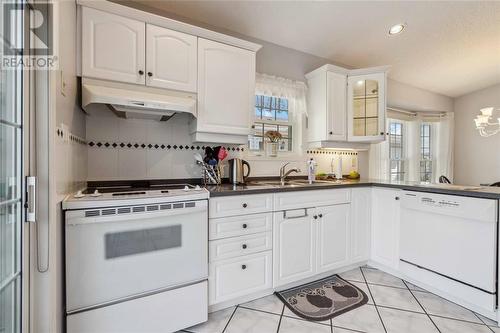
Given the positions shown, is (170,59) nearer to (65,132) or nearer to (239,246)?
(65,132)

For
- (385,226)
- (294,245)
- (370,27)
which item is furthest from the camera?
(370,27)

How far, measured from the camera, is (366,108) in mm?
2809

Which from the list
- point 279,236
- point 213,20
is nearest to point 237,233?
point 279,236

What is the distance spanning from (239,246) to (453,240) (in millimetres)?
1669

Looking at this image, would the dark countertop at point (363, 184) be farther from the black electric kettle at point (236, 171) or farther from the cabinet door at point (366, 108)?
the cabinet door at point (366, 108)

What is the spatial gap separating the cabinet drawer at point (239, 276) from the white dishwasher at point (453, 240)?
1.34 m

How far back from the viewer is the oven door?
47.9 inches

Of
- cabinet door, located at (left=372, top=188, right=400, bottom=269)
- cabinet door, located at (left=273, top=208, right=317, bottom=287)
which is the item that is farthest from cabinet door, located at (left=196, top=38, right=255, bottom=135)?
cabinet door, located at (left=372, top=188, right=400, bottom=269)

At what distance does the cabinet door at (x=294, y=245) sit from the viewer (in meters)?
1.88

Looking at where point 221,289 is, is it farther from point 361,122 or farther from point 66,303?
point 361,122

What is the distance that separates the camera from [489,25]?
2664mm

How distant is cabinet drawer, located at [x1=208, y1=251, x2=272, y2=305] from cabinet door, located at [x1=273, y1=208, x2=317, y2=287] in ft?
0.30

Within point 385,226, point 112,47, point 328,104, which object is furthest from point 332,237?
point 112,47

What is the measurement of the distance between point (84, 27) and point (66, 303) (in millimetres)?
1626
